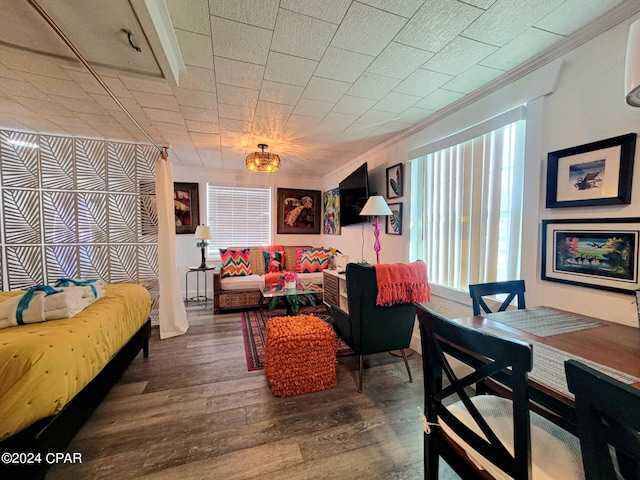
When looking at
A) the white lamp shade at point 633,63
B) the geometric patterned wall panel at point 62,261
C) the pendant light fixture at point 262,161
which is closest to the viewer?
the white lamp shade at point 633,63

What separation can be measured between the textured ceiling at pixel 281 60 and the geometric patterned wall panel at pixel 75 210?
0.34 metres

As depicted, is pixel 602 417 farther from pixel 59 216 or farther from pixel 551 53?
pixel 59 216

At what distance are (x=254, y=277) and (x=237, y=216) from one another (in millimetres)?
1506

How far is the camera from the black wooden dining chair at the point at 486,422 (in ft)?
2.37

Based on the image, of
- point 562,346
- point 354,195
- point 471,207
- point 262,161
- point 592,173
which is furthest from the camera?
point 354,195

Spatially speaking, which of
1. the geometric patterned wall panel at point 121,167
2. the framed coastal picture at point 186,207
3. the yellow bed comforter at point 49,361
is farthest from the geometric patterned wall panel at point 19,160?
the framed coastal picture at point 186,207

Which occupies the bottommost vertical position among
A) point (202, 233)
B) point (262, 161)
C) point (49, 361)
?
point (49, 361)

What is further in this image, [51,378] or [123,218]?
[123,218]

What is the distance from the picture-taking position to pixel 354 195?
3.75 m

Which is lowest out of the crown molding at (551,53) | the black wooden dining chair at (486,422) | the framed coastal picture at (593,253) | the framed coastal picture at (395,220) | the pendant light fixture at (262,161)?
the black wooden dining chair at (486,422)

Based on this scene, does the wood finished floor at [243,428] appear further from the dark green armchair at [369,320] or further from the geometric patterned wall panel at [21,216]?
the geometric patterned wall panel at [21,216]

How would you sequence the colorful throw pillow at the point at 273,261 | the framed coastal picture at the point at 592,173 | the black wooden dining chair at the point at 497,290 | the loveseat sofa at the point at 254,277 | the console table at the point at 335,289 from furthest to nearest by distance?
1. the colorful throw pillow at the point at 273,261
2. the loveseat sofa at the point at 254,277
3. the console table at the point at 335,289
4. the black wooden dining chair at the point at 497,290
5. the framed coastal picture at the point at 592,173

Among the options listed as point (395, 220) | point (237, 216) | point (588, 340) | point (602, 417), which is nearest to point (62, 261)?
point (237, 216)

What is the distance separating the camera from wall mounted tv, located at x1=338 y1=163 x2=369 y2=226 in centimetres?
340
